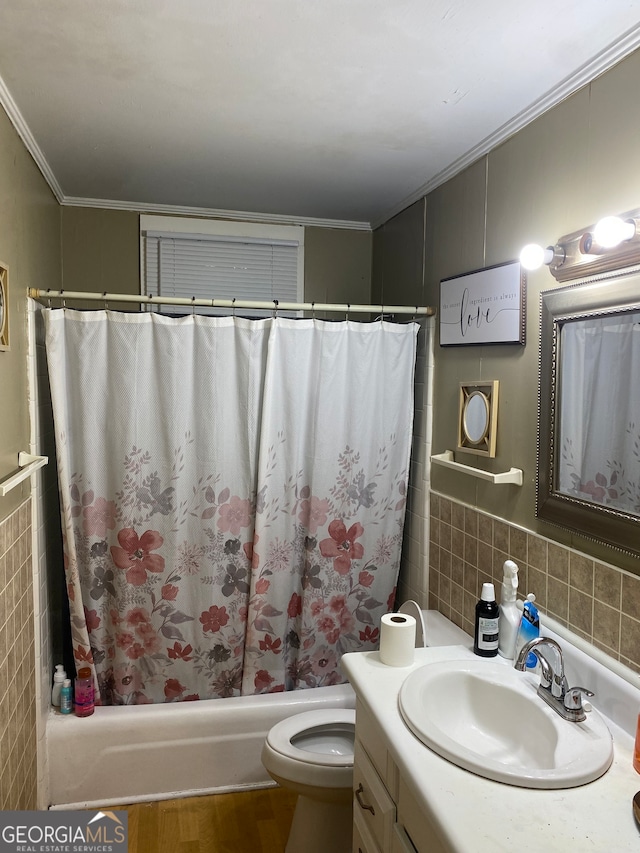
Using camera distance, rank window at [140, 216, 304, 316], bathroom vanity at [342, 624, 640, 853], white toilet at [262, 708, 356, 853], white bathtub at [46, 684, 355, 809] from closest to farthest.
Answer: bathroom vanity at [342, 624, 640, 853]
white toilet at [262, 708, 356, 853]
white bathtub at [46, 684, 355, 809]
window at [140, 216, 304, 316]

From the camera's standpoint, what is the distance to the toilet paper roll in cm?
163

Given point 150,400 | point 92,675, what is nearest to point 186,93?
point 150,400

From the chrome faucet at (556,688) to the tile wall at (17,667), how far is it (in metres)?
1.36

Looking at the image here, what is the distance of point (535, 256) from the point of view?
1597mm

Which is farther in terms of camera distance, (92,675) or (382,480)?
(382,480)

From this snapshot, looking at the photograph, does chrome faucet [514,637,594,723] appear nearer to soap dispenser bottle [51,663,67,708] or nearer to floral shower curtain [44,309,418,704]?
floral shower curtain [44,309,418,704]

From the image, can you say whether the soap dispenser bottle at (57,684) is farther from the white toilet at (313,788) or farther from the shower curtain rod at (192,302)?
the shower curtain rod at (192,302)

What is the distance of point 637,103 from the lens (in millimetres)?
1408

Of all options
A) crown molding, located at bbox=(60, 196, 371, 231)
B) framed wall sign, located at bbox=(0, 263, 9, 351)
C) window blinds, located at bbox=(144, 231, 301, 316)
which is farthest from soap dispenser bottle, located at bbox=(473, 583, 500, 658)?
crown molding, located at bbox=(60, 196, 371, 231)

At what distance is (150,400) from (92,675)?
1038 mm

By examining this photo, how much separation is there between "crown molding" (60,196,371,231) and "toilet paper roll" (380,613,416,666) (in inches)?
80.5

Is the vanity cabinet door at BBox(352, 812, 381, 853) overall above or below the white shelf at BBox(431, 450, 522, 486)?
below

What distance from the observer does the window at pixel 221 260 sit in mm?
2867

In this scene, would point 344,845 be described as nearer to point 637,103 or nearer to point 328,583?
point 328,583
